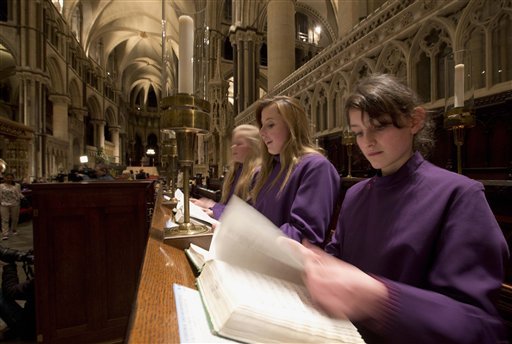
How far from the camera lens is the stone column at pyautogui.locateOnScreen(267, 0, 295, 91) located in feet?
24.0

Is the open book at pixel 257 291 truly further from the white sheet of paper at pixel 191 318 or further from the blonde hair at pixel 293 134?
the blonde hair at pixel 293 134

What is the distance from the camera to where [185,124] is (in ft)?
3.82

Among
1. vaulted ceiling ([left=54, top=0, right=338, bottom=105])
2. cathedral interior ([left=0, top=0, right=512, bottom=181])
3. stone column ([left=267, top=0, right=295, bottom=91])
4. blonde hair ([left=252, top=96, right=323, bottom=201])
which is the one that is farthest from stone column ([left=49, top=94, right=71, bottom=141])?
blonde hair ([left=252, top=96, right=323, bottom=201])

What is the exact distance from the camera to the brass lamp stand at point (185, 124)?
3.80 ft

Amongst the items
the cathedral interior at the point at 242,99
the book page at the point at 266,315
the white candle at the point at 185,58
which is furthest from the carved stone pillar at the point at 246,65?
the book page at the point at 266,315

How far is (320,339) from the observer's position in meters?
0.45

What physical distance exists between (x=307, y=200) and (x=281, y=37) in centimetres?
707

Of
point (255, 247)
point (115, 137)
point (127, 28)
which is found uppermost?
→ point (127, 28)

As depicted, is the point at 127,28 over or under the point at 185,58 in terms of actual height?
over

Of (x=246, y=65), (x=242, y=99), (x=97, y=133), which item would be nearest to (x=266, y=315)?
(x=242, y=99)

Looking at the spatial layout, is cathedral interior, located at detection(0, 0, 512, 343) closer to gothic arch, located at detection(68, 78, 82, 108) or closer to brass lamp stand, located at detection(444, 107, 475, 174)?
brass lamp stand, located at detection(444, 107, 475, 174)

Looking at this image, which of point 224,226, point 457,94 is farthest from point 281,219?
point 457,94

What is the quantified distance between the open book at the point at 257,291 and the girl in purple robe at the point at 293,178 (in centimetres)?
50

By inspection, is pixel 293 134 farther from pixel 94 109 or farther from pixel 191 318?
pixel 94 109
